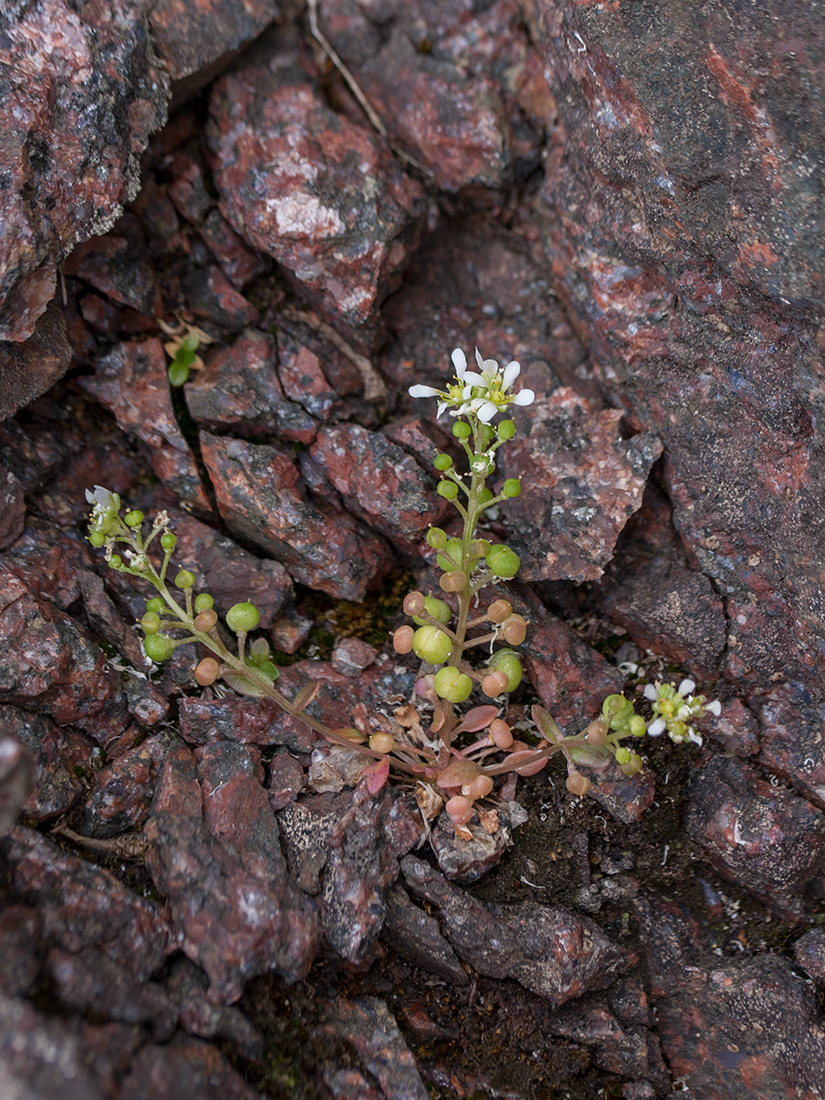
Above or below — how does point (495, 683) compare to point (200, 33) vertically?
below

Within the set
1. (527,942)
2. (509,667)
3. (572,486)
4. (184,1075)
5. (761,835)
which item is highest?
(184,1075)

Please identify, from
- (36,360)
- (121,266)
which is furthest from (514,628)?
(121,266)

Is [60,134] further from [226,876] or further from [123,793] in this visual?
[226,876]

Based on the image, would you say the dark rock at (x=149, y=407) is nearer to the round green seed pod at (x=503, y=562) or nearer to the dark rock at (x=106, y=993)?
the round green seed pod at (x=503, y=562)

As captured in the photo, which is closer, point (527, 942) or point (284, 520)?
point (527, 942)

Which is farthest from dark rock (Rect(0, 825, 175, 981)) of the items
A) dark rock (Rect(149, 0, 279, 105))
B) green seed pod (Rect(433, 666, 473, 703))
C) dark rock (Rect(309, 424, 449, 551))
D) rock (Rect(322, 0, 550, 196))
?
rock (Rect(322, 0, 550, 196))

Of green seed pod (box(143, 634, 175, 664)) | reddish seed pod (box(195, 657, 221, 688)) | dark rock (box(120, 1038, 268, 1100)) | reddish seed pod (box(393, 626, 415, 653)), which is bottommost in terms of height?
reddish seed pod (box(393, 626, 415, 653))

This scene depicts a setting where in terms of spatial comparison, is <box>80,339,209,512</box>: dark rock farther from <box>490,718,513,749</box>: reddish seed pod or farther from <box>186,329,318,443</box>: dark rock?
<box>490,718,513,749</box>: reddish seed pod
